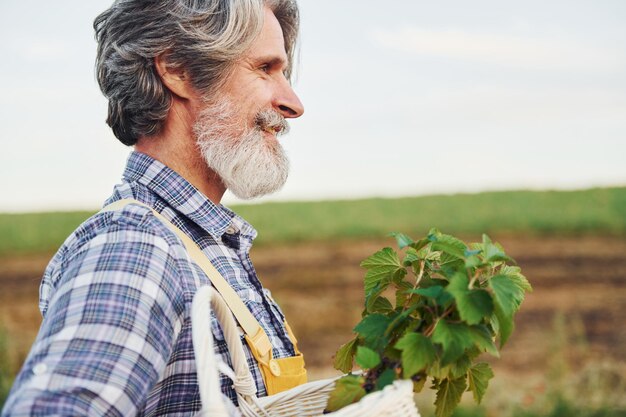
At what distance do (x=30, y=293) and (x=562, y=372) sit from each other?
10204 mm

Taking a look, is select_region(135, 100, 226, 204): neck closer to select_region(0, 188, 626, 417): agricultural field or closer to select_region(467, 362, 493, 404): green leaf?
select_region(467, 362, 493, 404): green leaf

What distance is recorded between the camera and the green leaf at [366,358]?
1.26m

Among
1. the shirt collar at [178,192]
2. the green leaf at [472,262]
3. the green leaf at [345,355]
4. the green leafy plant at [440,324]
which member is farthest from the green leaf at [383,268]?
the shirt collar at [178,192]

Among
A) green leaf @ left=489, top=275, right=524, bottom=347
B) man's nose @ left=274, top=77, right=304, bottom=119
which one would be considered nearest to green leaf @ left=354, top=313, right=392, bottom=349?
green leaf @ left=489, top=275, right=524, bottom=347

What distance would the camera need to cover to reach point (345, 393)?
1.28m

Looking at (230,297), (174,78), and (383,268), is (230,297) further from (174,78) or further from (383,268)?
(174,78)

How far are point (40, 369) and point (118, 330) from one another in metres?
0.15

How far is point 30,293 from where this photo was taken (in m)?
12.5

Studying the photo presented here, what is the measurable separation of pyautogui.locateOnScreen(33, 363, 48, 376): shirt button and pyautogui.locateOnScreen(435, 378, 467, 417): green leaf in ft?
2.47

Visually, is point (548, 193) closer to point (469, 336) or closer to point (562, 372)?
point (562, 372)

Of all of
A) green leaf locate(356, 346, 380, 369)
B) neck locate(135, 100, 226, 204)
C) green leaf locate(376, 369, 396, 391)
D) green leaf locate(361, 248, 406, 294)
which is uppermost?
neck locate(135, 100, 226, 204)

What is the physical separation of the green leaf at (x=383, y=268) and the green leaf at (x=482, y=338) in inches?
10.6

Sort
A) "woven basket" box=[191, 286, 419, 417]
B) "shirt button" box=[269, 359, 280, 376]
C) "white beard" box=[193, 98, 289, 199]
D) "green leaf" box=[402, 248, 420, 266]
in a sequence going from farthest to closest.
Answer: "white beard" box=[193, 98, 289, 199]
"shirt button" box=[269, 359, 280, 376]
"green leaf" box=[402, 248, 420, 266]
"woven basket" box=[191, 286, 419, 417]

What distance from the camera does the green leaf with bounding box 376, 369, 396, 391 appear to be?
127 cm
